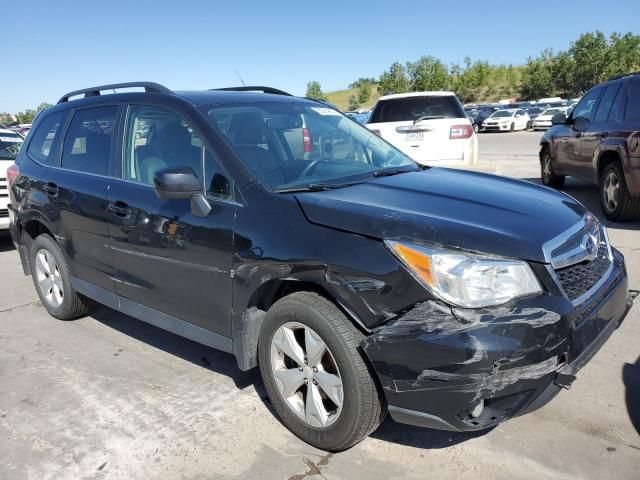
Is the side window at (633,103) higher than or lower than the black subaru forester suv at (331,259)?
higher

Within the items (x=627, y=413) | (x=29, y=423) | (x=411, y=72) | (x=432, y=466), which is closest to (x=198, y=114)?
(x=29, y=423)

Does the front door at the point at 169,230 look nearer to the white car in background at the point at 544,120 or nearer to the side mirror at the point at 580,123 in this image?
the side mirror at the point at 580,123

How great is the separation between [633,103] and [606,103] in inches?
24.7

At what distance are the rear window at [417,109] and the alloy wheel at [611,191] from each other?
265 cm

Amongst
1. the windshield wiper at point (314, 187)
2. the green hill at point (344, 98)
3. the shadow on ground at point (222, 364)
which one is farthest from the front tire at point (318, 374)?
the green hill at point (344, 98)

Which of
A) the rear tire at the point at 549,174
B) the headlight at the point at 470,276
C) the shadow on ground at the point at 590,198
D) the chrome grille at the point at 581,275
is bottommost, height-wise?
the shadow on ground at the point at 590,198

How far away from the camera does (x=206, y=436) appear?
303 centimetres

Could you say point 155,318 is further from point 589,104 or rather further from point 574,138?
point 574,138

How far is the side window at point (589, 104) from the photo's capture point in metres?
7.83

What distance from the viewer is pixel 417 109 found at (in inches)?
369

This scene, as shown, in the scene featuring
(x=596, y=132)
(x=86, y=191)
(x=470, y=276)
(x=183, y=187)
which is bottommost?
(x=470, y=276)

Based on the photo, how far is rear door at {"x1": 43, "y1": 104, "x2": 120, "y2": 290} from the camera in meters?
3.92

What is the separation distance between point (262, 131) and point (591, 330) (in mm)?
2163

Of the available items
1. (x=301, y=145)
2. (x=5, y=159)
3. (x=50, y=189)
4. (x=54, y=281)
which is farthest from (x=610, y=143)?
(x=5, y=159)
